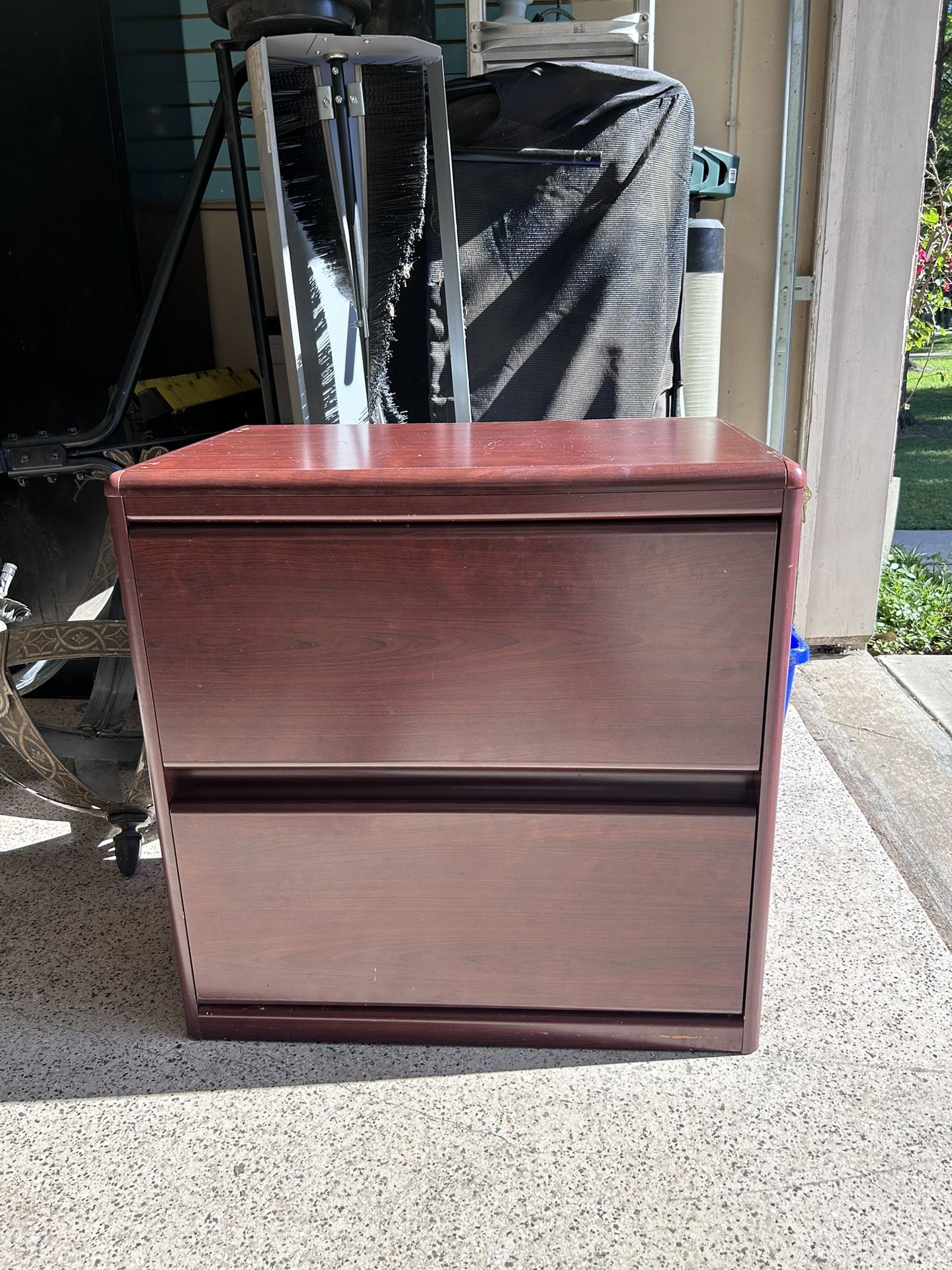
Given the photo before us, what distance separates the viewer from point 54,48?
2.30 meters

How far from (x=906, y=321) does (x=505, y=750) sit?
199 centimetres

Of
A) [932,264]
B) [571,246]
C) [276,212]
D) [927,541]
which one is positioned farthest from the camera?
→ [927,541]

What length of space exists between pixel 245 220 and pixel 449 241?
21.6 inches

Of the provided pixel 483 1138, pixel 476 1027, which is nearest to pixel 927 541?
pixel 476 1027

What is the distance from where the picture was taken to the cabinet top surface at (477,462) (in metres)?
1.11

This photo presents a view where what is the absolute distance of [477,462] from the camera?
1.21 meters

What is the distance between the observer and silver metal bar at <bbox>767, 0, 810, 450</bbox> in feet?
7.87

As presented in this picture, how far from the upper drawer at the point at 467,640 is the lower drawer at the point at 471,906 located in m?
0.11

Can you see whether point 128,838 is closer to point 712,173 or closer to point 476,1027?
point 476,1027

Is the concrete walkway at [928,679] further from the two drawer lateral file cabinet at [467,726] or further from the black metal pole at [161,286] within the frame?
the black metal pole at [161,286]

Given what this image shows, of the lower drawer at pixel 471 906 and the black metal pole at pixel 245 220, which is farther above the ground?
the black metal pole at pixel 245 220

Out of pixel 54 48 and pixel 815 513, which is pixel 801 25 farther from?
pixel 54 48

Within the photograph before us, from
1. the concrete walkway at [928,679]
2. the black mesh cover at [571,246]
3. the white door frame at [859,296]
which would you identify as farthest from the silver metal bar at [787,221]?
the concrete walkway at [928,679]

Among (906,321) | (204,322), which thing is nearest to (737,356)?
(906,321)
